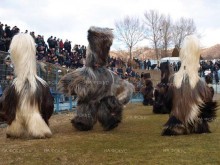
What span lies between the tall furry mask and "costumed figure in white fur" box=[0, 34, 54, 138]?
201 centimetres

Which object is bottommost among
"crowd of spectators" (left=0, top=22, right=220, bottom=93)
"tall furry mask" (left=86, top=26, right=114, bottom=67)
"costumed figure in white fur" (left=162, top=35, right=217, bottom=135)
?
"costumed figure in white fur" (left=162, top=35, right=217, bottom=135)

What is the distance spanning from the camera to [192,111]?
9.44 m

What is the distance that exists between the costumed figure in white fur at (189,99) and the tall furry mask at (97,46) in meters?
2.05

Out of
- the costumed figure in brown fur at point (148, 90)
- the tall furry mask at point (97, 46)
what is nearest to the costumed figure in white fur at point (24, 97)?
the tall furry mask at point (97, 46)

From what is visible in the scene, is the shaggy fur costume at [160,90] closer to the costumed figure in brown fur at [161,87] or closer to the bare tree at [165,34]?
the costumed figure in brown fur at [161,87]

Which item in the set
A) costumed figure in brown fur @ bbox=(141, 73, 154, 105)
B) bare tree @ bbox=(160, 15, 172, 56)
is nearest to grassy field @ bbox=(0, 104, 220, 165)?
costumed figure in brown fur @ bbox=(141, 73, 154, 105)

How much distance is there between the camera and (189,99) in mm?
9414

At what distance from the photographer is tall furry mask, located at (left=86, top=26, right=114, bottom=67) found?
10.7 metres

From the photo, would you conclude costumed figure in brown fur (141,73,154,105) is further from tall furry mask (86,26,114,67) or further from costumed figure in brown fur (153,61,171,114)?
tall furry mask (86,26,114,67)

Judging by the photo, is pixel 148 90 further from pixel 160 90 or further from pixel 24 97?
pixel 24 97

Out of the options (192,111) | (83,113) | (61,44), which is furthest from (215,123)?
(61,44)

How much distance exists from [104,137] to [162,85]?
7061 millimetres

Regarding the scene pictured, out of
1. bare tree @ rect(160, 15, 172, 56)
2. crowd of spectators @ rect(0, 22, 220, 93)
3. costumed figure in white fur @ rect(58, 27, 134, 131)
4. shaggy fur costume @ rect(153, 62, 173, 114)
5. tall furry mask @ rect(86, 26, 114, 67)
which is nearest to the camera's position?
costumed figure in white fur @ rect(58, 27, 134, 131)

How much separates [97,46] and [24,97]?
8.57 ft
